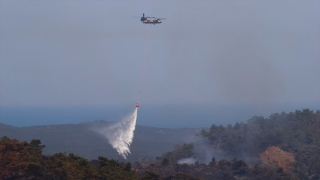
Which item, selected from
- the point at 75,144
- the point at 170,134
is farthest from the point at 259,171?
the point at 170,134

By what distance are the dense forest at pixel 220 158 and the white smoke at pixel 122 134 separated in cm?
434

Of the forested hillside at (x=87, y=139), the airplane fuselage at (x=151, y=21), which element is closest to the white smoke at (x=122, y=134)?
the forested hillside at (x=87, y=139)

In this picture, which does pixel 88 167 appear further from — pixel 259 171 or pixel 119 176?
pixel 259 171

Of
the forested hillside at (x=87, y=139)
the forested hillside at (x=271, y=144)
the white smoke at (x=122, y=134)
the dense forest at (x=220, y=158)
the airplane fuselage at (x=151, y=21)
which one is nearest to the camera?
the dense forest at (x=220, y=158)

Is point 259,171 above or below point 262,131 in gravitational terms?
below

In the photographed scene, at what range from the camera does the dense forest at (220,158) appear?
26125 millimetres

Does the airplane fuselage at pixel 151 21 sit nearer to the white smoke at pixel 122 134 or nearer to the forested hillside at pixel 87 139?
the white smoke at pixel 122 134

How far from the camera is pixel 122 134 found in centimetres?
5259

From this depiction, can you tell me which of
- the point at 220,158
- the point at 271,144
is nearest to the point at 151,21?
the point at 220,158

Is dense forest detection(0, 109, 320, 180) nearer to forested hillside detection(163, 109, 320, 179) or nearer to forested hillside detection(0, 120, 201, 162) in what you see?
forested hillside detection(163, 109, 320, 179)

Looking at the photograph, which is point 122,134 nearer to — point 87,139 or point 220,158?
point 220,158

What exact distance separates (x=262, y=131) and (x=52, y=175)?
3856 centimetres

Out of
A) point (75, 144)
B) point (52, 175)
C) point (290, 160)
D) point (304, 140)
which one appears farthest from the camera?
point (75, 144)

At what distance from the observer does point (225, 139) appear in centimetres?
5853
